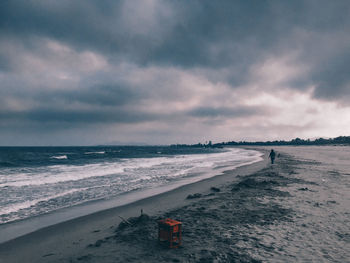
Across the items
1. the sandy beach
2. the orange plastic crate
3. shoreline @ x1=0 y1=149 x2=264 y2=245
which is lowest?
shoreline @ x1=0 y1=149 x2=264 y2=245

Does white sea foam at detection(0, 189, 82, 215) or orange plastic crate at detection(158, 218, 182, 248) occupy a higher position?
orange plastic crate at detection(158, 218, 182, 248)

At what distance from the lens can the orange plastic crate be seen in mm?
5537

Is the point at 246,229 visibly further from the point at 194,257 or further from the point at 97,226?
the point at 97,226

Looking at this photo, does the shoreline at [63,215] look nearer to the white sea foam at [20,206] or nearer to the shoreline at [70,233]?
the shoreline at [70,233]

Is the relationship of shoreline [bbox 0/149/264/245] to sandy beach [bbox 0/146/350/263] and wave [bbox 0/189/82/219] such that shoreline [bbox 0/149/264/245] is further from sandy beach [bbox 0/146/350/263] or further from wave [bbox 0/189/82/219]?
wave [bbox 0/189/82/219]

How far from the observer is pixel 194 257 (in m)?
5.27

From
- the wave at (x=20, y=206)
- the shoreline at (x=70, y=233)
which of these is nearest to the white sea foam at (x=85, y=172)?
the wave at (x=20, y=206)

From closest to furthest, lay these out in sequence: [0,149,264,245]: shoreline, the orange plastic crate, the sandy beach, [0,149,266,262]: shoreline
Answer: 1. the sandy beach
2. the orange plastic crate
3. [0,149,266,262]: shoreline
4. [0,149,264,245]: shoreline

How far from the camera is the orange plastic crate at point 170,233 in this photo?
218 inches

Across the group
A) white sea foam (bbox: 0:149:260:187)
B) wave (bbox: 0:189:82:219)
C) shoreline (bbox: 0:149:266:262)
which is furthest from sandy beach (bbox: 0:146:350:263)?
white sea foam (bbox: 0:149:260:187)

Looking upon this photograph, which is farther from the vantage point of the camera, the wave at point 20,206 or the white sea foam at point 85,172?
the white sea foam at point 85,172

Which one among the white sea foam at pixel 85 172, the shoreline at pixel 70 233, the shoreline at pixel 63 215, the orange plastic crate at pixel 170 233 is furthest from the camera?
the white sea foam at pixel 85 172

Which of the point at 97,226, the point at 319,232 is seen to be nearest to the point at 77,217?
the point at 97,226

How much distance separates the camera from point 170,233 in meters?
5.59
